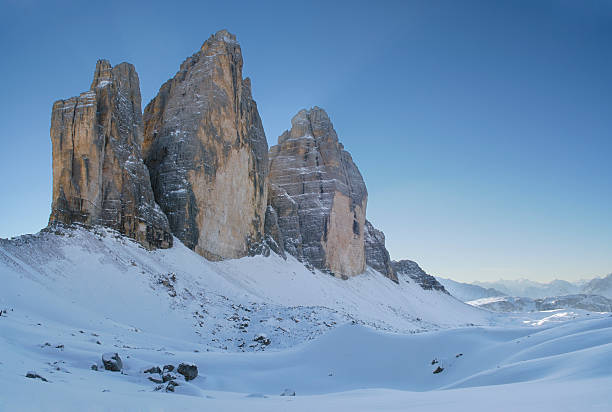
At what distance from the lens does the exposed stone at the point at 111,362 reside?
8.49 metres

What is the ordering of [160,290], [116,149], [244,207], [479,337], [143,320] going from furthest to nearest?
1. [244,207]
2. [116,149]
3. [160,290]
4. [143,320]
5. [479,337]

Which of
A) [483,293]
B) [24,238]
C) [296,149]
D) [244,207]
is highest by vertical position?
[296,149]

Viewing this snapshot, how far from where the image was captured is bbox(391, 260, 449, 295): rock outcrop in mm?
69125

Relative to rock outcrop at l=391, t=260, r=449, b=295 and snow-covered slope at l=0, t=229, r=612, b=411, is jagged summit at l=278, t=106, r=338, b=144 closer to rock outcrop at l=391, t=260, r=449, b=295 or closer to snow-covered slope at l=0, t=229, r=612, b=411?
rock outcrop at l=391, t=260, r=449, b=295

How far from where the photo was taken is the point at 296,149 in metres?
53.8

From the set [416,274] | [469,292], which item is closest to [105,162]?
[416,274]

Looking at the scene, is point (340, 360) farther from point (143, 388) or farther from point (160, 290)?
point (160, 290)

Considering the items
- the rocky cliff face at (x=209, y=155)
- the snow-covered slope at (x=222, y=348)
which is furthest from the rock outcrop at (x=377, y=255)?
the snow-covered slope at (x=222, y=348)

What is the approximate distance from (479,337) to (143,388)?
36.3ft

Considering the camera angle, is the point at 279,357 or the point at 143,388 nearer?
the point at 143,388

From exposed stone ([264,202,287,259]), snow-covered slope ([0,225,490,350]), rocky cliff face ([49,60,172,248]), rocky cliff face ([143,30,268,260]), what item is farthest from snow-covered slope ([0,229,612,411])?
exposed stone ([264,202,287,259])

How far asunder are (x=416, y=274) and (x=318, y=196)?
3114 cm

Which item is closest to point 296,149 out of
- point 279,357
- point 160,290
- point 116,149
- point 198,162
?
point 198,162

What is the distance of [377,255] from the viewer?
61594mm
